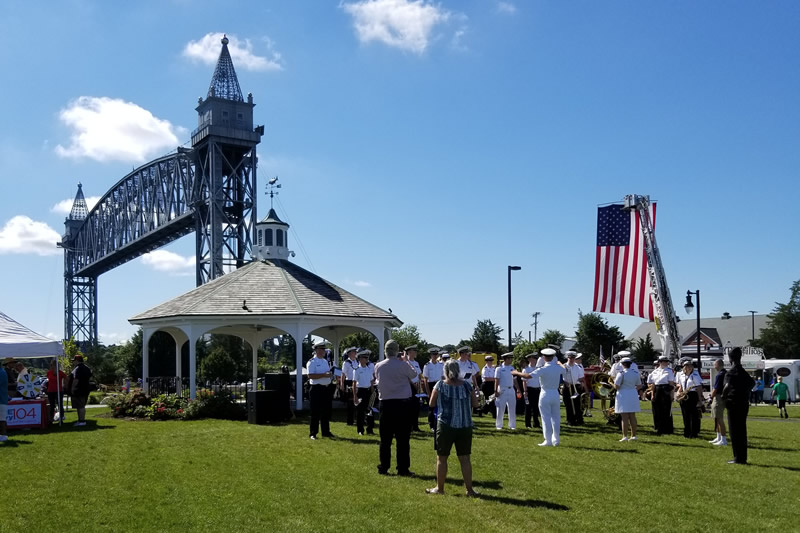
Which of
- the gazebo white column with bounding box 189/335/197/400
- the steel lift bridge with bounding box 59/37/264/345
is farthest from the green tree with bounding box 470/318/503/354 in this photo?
the gazebo white column with bounding box 189/335/197/400

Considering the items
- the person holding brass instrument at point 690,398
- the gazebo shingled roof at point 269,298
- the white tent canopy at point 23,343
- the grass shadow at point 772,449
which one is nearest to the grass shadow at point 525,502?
the grass shadow at point 772,449

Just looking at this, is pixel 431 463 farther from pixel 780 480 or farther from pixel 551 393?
pixel 780 480

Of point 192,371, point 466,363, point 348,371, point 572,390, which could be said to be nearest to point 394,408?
point 466,363

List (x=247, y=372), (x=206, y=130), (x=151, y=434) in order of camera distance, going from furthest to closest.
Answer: (x=206, y=130) < (x=247, y=372) < (x=151, y=434)

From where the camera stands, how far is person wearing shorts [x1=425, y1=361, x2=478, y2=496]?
8.71 meters

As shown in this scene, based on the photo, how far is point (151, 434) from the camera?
1623 centimetres

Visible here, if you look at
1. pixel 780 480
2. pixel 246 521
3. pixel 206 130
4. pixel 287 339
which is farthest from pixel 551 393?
pixel 287 339

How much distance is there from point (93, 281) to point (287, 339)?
51.4 meters

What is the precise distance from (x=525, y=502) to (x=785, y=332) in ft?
193

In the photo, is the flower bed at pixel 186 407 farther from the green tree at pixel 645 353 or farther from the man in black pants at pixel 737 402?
the green tree at pixel 645 353

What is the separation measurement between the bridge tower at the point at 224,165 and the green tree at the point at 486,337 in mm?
19831

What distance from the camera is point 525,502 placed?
8.41m

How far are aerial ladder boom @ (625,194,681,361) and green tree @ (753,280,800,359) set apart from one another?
4237cm

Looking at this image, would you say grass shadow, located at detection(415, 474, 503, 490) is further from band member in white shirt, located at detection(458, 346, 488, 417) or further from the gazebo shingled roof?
the gazebo shingled roof
